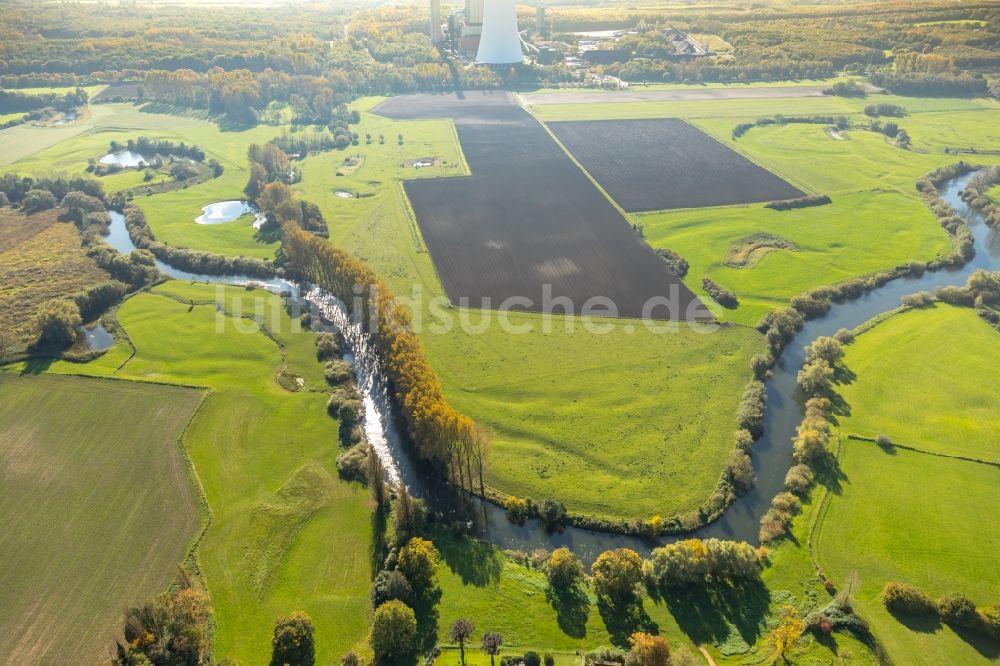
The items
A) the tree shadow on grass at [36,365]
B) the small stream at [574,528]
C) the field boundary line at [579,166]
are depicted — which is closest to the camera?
the small stream at [574,528]

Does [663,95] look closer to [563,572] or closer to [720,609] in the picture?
[720,609]

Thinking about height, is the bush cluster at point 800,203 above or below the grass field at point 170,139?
above

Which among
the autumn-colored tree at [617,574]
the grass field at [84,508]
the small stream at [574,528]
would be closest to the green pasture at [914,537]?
the small stream at [574,528]

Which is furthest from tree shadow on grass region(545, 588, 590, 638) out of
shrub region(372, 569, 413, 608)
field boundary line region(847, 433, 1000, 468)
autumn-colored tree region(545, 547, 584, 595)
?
field boundary line region(847, 433, 1000, 468)

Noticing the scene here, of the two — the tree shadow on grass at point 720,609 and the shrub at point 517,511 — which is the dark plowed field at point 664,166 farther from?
the tree shadow on grass at point 720,609

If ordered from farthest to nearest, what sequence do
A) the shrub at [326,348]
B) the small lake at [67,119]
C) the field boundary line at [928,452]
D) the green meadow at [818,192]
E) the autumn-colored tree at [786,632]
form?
the small lake at [67,119] → the green meadow at [818,192] → the shrub at [326,348] → the field boundary line at [928,452] → the autumn-colored tree at [786,632]

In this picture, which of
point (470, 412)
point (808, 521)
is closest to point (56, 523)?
point (470, 412)

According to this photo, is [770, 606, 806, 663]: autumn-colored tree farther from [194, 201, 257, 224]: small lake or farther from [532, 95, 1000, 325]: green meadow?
[194, 201, 257, 224]: small lake
